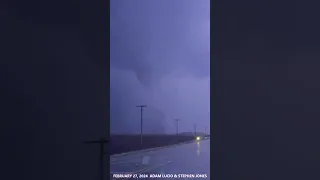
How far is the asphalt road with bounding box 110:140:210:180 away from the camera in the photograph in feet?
7.63

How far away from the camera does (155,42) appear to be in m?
2.46

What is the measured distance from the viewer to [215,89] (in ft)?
7.72

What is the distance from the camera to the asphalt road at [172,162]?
2324mm

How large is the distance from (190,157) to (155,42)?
80 cm

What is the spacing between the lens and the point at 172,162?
92.4 inches
